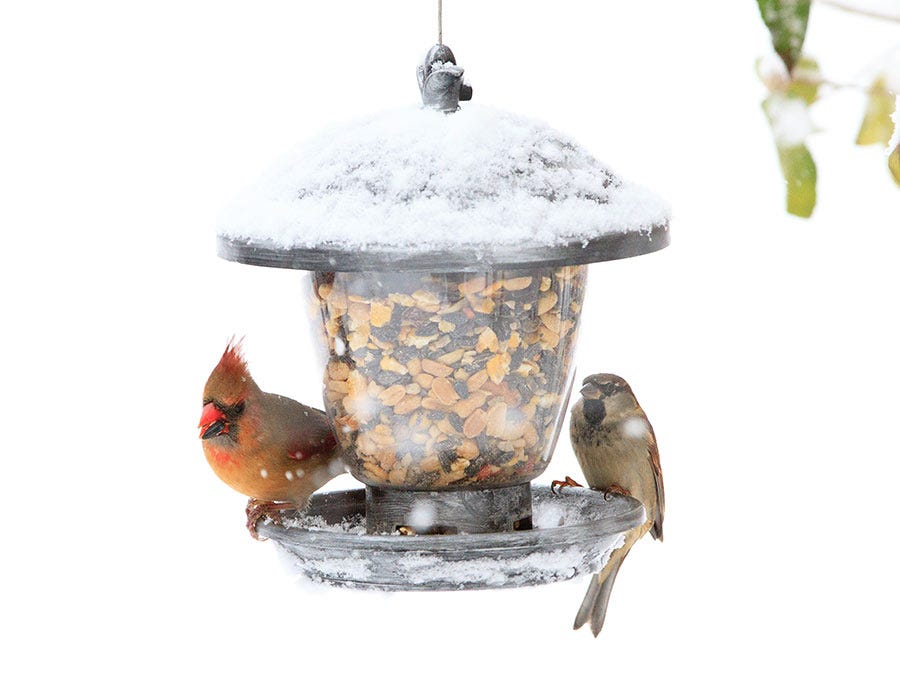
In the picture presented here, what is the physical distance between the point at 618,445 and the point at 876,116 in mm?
1830

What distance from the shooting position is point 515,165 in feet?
5.22

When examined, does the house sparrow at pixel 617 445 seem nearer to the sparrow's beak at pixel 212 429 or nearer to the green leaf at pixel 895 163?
the sparrow's beak at pixel 212 429

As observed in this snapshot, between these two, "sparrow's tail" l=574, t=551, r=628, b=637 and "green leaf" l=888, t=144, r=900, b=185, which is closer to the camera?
"green leaf" l=888, t=144, r=900, b=185

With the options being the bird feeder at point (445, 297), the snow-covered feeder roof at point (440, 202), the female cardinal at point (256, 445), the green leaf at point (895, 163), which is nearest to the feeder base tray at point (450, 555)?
the bird feeder at point (445, 297)

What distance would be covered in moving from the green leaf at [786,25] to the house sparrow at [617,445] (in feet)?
5.85

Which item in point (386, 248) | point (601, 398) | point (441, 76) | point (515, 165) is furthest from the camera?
point (601, 398)

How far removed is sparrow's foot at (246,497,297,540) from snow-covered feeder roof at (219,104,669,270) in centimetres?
45

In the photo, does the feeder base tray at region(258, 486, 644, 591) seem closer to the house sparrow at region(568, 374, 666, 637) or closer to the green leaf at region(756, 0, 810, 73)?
the house sparrow at region(568, 374, 666, 637)

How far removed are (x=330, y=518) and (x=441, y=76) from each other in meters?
0.79

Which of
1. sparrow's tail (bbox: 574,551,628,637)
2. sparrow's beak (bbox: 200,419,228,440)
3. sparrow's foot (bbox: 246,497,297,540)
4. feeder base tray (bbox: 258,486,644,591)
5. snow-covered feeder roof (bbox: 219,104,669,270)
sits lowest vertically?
sparrow's tail (bbox: 574,551,628,637)

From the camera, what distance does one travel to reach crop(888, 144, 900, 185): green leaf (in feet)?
1.15

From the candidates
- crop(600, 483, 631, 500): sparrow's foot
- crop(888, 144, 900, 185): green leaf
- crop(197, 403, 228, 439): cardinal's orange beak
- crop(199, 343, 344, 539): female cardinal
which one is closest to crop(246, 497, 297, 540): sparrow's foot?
crop(199, 343, 344, 539): female cardinal

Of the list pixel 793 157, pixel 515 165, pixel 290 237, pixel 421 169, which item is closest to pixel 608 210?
pixel 515 165

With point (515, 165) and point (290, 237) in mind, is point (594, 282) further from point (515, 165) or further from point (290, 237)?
point (290, 237)
